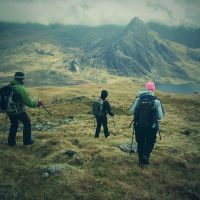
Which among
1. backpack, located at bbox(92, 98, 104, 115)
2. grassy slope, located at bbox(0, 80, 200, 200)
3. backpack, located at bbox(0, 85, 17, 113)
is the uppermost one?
backpack, located at bbox(0, 85, 17, 113)

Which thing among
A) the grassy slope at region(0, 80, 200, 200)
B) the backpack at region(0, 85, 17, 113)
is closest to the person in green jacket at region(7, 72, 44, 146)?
the backpack at region(0, 85, 17, 113)

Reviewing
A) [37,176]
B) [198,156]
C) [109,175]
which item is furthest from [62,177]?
[198,156]

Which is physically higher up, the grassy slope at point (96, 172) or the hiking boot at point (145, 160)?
the hiking boot at point (145, 160)

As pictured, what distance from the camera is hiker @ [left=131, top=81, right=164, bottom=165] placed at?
14.5 m

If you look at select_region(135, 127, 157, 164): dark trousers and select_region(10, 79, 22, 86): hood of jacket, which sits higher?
select_region(10, 79, 22, 86): hood of jacket

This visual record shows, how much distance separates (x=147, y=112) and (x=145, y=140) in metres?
1.53

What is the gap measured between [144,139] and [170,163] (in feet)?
6.20

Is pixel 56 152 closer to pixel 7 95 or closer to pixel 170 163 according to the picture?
pixel 7 95

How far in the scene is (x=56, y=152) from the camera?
1666 cm

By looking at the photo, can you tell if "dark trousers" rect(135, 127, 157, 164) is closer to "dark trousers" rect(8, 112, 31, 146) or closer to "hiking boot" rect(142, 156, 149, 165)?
"hiking boot" rect(142, 156, 149, 165)

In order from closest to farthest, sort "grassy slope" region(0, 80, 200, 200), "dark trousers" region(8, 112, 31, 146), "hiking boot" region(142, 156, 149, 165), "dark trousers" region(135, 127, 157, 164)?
1. "grassy slope" region(0, 80, 200, 200)
2. "dark trousers" region(135, 127, 157, 164)
3. "hiking boot" region(142, 156, 149, 165)
4. "dark trousers" region(8, 112, 31, 146)

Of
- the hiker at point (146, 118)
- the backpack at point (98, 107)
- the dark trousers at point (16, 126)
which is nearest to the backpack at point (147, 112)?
the hiker at point (146, 118)

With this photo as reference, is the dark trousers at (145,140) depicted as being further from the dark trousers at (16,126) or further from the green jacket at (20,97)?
the dark trousers at (16,126)

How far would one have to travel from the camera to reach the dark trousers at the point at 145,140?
583 inches
